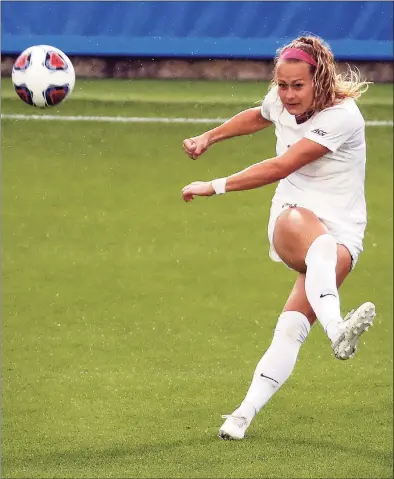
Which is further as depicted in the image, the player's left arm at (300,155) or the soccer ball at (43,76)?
the soccer ball at (43,76)

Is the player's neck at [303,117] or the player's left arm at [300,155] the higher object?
the player's neck at [303,117]

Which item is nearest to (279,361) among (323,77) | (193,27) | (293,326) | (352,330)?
(293,326)

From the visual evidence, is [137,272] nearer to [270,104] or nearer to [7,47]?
[270,104]

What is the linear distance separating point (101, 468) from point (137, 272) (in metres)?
4.07

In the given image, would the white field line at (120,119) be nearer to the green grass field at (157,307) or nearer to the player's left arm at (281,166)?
the green grass field at (157,307)

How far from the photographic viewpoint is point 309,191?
19.9 feet

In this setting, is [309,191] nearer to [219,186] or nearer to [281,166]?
[281,166]

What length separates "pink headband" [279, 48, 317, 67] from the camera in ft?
19.1

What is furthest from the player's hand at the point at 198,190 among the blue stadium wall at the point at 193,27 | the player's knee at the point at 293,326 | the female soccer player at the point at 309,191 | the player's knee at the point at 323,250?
the blue stadium wall at the point at 193,27

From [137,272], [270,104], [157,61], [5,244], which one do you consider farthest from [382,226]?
[270,104]

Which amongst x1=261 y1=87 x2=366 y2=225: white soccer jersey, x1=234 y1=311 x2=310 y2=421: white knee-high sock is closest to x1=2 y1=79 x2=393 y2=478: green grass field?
x1=234 y1=311 x2=310 y2=421: white knee-high sock

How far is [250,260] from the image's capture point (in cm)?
1051

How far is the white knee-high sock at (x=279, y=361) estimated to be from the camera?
6141mm

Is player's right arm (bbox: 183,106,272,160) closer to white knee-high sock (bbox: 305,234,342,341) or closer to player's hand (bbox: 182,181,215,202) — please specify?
player's hand (bbox: 182,181,215,202)
